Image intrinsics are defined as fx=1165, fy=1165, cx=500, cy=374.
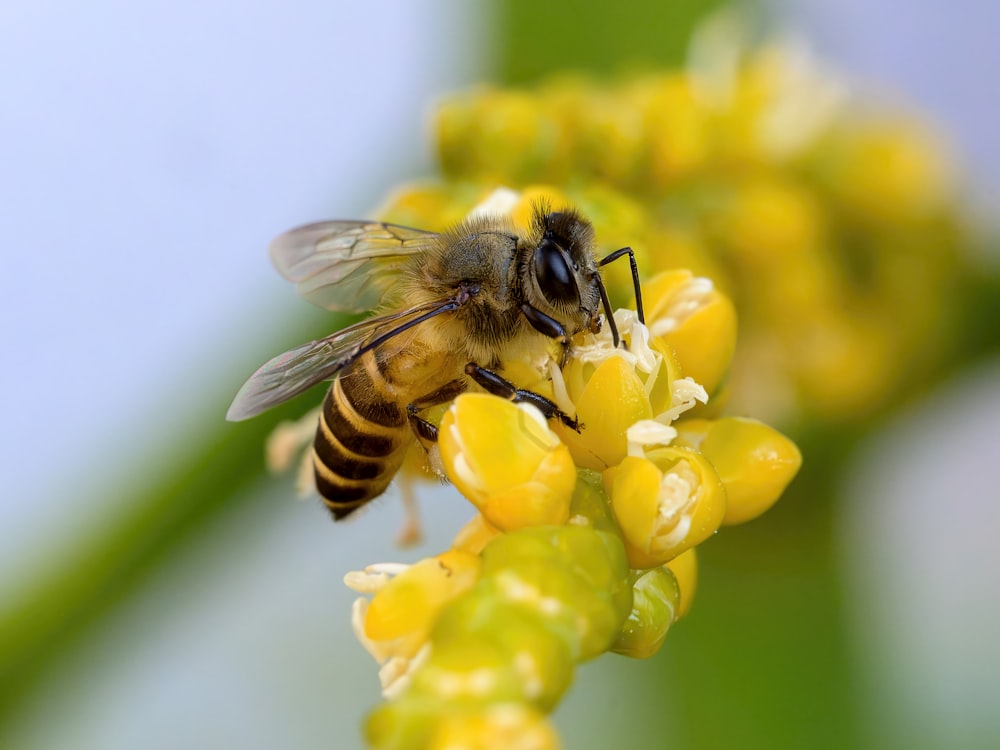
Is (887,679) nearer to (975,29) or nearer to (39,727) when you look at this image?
(39,727)

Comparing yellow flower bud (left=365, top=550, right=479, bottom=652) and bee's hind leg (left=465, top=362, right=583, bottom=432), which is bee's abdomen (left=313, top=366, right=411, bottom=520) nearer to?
bee's hind leg (left=465, top=362, right=583, bottom=432)

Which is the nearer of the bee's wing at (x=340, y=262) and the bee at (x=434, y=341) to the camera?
the bee at (x=434, y=341)

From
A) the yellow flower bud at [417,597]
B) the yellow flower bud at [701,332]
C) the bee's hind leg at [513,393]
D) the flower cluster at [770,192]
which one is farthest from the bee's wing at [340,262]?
the yellow flower bud at [417,597]

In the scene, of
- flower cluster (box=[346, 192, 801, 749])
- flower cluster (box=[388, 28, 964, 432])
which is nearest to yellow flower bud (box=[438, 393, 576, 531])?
flower cluster (box=[346, 192, 801, 749])

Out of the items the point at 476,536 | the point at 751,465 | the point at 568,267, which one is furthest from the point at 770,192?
the point at 476,536

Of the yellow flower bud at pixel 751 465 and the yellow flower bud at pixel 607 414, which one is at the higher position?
the yellow flower bud at pixel 607 414

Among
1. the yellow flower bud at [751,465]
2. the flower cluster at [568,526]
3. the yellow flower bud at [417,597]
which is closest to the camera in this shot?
the flower cluster at [568,526]

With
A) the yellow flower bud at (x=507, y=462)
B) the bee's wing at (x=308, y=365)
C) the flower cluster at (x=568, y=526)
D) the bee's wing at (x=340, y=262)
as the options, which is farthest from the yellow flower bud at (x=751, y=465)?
the bee's wing at (x=340, y=262)

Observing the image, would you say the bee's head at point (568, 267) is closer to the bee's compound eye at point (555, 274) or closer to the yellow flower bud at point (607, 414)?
the bee's compound eye at point (555, 274)

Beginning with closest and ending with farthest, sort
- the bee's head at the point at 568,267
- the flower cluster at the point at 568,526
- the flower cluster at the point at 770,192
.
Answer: the flower cluster at the point at 568,526, the bee's head at the point at 568,267, the flower cluster at the point at 770,192
